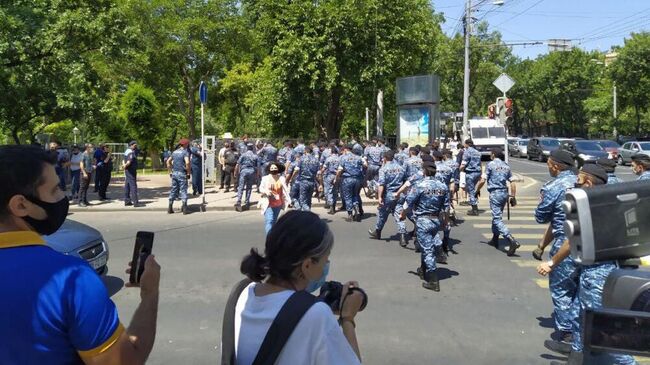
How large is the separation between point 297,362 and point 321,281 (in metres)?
0.68

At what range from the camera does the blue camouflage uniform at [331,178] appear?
46.5 ft

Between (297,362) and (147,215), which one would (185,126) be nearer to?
(147,215)

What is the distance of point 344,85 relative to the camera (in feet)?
79.6

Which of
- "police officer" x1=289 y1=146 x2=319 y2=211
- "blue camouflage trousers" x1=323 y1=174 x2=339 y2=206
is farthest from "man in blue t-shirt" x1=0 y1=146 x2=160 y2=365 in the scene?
"blue camouflage trousers" x1=323 y1=174 x2=339 y2=206

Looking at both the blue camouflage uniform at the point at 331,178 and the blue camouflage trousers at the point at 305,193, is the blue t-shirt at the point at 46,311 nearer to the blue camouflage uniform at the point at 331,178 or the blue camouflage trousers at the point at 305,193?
the blue camouflage trousers at the point at 305,193

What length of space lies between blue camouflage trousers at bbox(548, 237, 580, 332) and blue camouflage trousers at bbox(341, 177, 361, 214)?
7691 mm

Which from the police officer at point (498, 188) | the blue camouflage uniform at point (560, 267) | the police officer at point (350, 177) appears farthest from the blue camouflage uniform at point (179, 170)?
the blue camouflage uniform at point (560, 267)

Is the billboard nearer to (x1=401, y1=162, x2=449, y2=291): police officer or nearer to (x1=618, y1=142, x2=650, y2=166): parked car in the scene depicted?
(x1=401, y1=162, x2=449, y2=291): police officer

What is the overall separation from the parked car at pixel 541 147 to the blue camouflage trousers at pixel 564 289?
33.1m

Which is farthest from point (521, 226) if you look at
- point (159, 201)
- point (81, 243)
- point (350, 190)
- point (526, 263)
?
point (159, 201)

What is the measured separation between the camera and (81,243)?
6527mm

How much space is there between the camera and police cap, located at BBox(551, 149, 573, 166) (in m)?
5.98

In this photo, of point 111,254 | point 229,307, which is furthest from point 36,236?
point 111,254

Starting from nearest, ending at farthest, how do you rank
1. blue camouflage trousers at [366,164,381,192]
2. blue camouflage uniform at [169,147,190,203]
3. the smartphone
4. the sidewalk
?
the smartphone → blue camouflage uniform at [169,147,190,203] → the sidewalk → blue camouflage trousers at [366,164,381,192]
